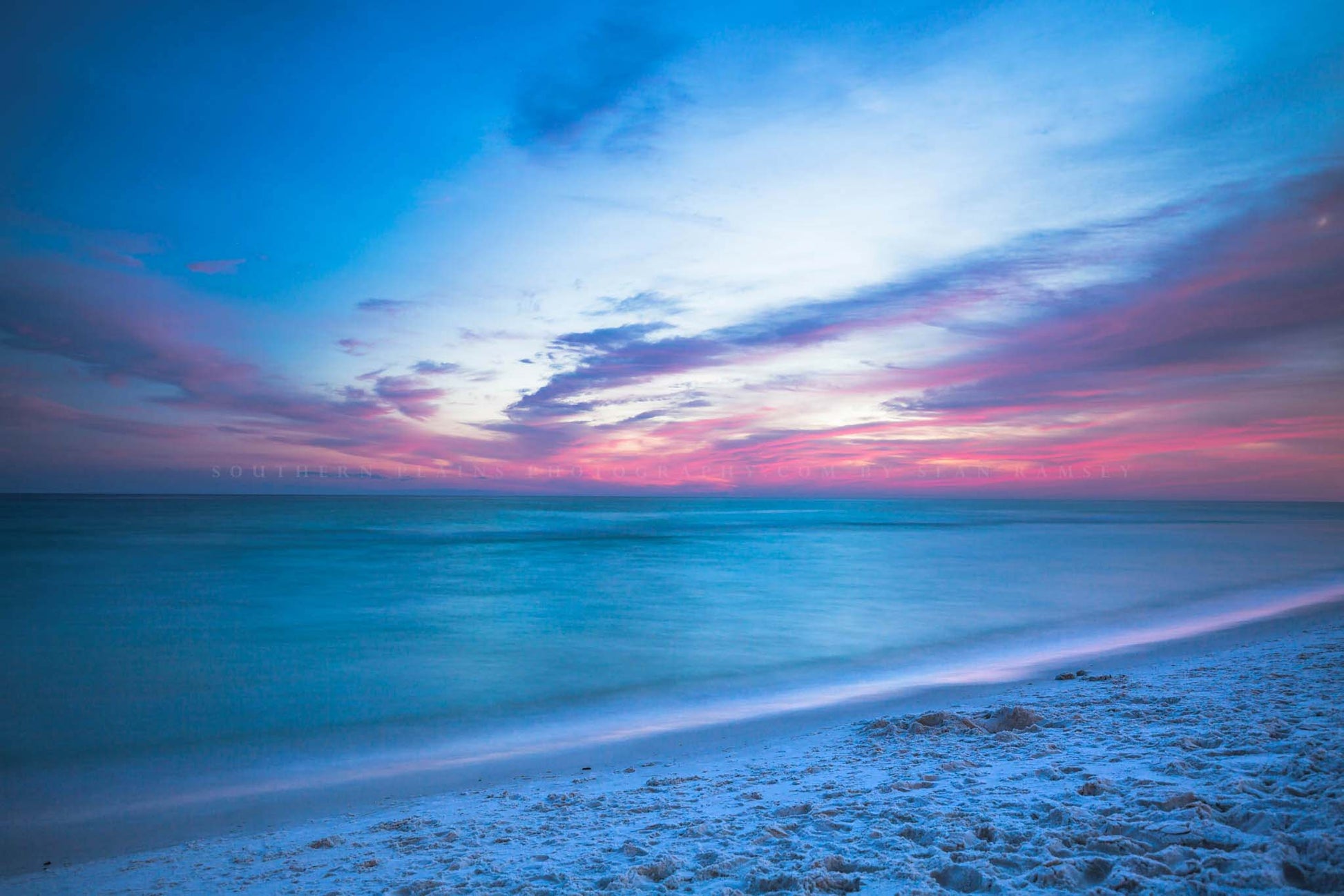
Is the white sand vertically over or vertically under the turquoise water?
over

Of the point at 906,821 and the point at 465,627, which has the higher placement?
the point at 906,821

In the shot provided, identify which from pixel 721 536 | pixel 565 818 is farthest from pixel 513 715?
pixel 721 536

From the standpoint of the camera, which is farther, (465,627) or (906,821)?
(465,627)

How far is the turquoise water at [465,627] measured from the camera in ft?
28.6

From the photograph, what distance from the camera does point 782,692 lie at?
991 cm

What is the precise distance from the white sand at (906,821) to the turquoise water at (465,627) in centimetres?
266

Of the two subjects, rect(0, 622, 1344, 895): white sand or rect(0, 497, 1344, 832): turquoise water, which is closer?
rect(0, 622, 1344, 895): white sand

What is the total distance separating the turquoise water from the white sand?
2.66 meters

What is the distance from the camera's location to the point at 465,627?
16062mm

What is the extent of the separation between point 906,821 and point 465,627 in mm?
13638

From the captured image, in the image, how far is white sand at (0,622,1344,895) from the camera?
327 centimetres

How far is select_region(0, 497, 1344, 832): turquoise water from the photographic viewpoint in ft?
28.6

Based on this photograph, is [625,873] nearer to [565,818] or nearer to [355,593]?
[565,818]

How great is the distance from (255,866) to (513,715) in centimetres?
462
